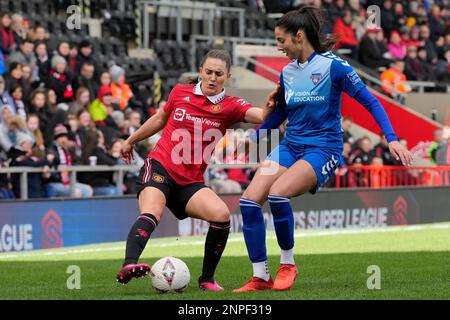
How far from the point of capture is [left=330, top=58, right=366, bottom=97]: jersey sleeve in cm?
924

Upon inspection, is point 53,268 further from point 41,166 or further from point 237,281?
point 41,166

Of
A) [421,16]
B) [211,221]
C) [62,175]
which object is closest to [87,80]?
[62,175]

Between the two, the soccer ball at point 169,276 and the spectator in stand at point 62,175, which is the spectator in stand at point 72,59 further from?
the soccer ball at point 169,276

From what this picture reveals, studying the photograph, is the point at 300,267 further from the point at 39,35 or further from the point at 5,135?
the point at 39,35

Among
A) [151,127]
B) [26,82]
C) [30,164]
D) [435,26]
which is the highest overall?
[151,127]

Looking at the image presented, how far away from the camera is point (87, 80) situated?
816 inches

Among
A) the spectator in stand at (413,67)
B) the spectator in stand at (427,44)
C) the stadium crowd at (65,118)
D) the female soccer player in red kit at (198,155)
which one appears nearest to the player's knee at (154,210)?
the female soccer player in red kit at (198,155)

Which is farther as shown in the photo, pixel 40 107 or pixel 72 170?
pixel 40 107

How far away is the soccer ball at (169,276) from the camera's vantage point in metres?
9.17

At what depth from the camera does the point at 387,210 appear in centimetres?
2275

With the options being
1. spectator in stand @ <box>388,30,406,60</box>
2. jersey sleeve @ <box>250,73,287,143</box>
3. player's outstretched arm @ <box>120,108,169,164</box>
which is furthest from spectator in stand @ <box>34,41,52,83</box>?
spectator in stand @ <box>388,30,406,60</box>

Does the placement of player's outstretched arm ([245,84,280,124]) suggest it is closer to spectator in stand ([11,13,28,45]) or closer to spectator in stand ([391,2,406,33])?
spectator in stand ([11,13,28,45])

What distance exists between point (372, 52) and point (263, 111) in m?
21.1
